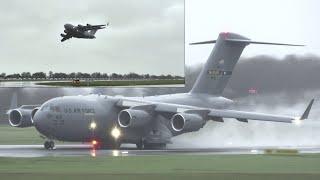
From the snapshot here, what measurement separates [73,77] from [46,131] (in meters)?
8.04

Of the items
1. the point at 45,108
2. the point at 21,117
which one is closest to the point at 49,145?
the point at 45,108

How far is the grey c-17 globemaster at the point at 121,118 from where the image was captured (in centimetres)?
3634

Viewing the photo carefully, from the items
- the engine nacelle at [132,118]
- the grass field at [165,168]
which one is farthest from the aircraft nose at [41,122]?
the grass field at [165,168]

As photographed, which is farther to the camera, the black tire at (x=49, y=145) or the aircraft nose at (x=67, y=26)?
the aircraft nose at (x=67, y=26)

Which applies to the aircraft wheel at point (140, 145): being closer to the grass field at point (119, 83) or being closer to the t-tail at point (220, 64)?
the t-tail at point (220, 64)

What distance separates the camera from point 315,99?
40750mm

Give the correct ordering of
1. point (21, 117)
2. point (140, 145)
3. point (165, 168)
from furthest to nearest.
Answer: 1. point (21, 117)
2. point (140, 145)
3. point (165, 168)

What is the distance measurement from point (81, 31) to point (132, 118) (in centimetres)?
841

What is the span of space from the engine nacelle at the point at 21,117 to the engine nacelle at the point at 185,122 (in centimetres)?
812

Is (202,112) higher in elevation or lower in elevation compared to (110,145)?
higher

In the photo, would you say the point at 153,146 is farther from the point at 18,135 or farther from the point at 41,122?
the point at 18,135

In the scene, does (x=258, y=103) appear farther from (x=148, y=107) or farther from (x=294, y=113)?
(x=148, y=107)

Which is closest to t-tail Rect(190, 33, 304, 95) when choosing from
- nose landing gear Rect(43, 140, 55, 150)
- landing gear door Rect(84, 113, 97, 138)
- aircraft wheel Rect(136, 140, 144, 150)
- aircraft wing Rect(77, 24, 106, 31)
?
aircraft wheel Rect(136, 140, 144, 150)

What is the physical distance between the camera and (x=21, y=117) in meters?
39.8
